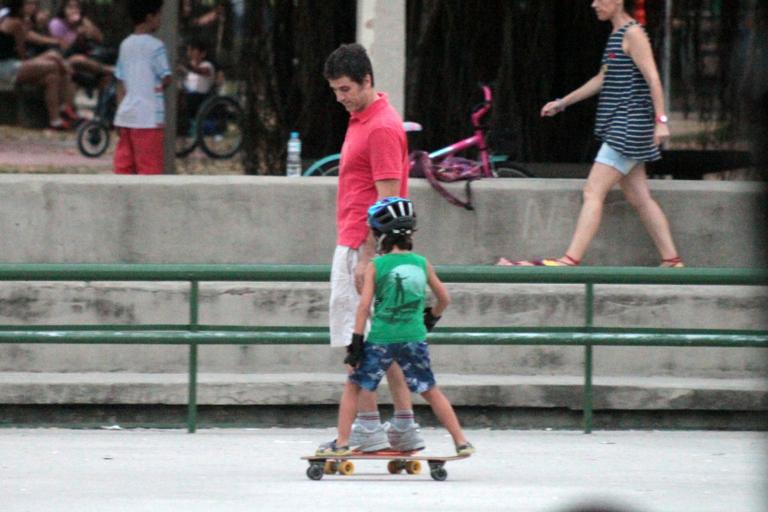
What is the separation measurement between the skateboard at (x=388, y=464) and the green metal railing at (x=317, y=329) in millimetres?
1128

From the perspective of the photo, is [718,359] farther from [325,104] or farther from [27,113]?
[27,113]

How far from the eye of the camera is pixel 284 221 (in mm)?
9109

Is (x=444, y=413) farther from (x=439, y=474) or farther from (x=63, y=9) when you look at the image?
(x=63, y=9)

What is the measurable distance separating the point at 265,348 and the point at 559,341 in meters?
1.68

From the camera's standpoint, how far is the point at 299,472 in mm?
7102

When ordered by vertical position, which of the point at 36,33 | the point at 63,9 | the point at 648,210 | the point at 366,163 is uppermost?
the point at 63,9

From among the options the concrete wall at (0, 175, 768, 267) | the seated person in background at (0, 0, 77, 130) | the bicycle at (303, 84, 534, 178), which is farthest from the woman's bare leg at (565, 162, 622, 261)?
the seated person in background at (0, 0, 77, 130)

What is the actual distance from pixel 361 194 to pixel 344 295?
17.6 inches

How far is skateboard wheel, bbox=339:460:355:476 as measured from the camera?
687 centimetres

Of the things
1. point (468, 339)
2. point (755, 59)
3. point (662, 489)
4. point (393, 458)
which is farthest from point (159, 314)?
point (755, 59)

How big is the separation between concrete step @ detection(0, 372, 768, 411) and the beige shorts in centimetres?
163

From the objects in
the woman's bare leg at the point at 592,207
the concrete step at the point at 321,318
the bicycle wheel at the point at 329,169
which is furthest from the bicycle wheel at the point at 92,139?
the woman's bare leg at the point at 592,207

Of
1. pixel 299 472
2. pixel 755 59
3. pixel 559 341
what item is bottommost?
pixel 299 472

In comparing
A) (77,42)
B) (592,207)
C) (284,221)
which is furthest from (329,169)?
(77,42)
